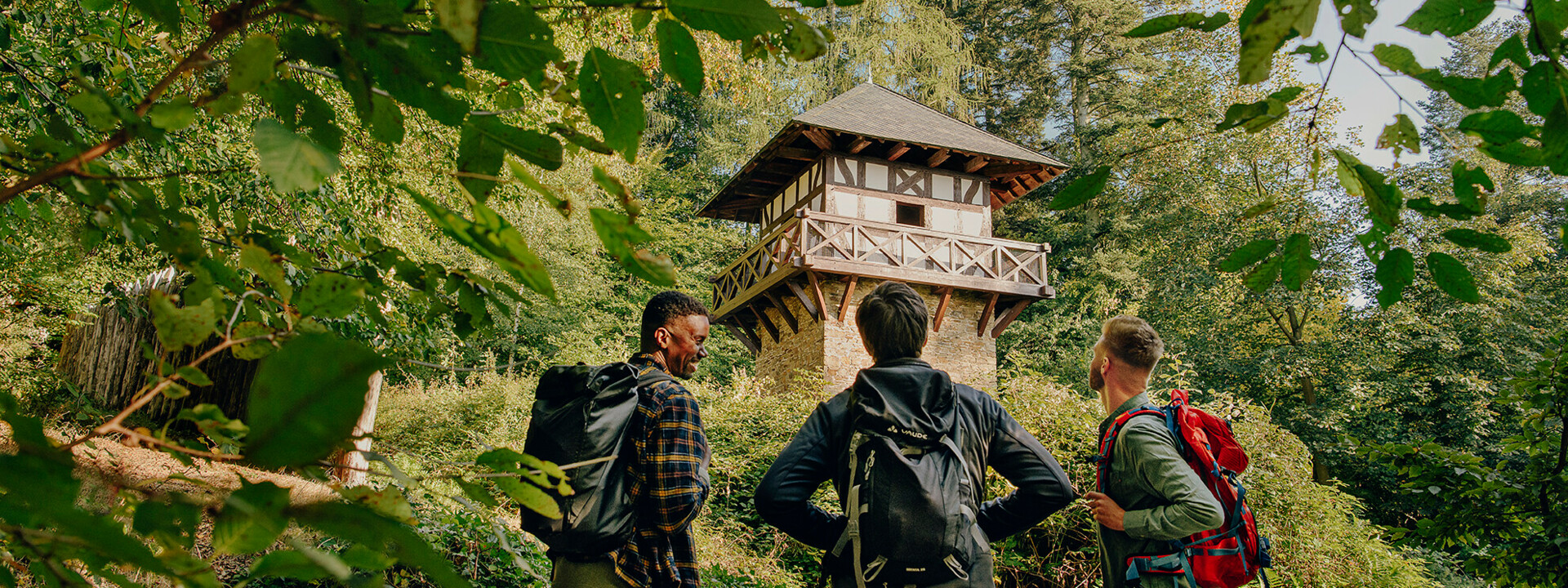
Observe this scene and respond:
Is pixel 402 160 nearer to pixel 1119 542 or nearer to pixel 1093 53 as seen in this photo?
pixel 1119 542

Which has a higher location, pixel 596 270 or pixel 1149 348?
pixel 596 270

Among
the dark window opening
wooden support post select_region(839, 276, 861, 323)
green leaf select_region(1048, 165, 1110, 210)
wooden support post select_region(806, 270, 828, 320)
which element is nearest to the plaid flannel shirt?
green leaf select_region(1048, 165, 1110, 210)

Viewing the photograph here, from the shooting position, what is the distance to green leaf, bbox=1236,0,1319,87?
30.3 inches

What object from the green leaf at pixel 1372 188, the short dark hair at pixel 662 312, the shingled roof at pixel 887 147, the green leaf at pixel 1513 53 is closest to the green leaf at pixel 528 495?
the green leaf at pixel 1372 188

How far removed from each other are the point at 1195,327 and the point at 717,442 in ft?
43.6

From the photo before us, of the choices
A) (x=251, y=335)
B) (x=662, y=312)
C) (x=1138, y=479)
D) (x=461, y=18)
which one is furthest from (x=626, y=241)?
(x=1138, y=479)

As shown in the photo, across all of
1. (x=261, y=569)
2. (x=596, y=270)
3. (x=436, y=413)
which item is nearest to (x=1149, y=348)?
(x=261, y=569)

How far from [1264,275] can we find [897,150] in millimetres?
12748

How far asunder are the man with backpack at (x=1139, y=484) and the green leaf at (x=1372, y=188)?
1380mm

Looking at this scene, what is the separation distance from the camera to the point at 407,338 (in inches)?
229

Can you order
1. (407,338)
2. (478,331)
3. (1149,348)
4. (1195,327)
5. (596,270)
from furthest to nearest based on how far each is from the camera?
(596,270), (1195,327), (407,338), (1149,348), (478,331)

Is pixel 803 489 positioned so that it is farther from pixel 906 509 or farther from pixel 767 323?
pixel 767 323

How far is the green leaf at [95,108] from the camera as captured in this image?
62cm

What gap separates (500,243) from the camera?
23.2 inches
